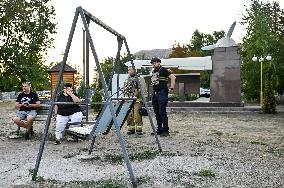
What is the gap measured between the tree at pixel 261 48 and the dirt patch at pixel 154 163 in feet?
59.5

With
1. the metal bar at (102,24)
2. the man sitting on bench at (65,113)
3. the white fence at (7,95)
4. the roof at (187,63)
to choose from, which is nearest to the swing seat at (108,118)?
the man sitting on bench at (65,113)

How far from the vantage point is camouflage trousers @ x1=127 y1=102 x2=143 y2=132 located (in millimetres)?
9341

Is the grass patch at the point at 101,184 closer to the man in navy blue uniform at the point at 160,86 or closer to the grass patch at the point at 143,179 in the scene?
the grass patch at the point at 143,179

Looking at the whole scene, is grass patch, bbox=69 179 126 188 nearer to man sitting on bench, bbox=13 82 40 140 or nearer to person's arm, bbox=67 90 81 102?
person's arm, bbox=67 90 81 102

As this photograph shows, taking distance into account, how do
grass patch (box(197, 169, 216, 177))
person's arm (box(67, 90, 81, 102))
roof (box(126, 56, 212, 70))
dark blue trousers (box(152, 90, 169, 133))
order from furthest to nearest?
roof (box(126, 56, 212, 70))
dark blue trousers (box(152, 90, 169, 133))
person's arm (box(67, 90, 81, 102))
grass patch (box(197, 169, 216, 177))

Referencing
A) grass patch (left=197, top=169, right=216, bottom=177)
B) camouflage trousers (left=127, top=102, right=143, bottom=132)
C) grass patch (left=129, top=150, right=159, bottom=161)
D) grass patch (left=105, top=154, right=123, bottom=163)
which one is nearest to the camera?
grass patch (left=197, top=169, right=216, bottom=177)

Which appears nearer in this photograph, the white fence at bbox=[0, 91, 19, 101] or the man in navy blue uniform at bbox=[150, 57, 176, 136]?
the man in navy blue uniform at bbox=[150, 57, 176, 136]

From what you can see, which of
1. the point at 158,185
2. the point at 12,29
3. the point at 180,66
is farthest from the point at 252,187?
the point at 180,66

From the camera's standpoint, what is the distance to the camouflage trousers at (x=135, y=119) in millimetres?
9341

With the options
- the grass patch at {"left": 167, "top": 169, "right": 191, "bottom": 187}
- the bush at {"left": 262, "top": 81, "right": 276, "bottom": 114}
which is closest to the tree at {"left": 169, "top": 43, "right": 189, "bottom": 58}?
the bush at {"left": 262, "top": 81, "right": 276, "bottom": 114}

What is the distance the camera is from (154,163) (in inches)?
231

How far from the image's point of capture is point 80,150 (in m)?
7.31

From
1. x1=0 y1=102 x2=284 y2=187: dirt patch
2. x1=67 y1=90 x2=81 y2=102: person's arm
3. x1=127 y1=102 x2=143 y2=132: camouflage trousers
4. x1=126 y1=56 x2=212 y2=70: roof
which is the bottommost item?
x1=0 y1=102 x2=284 y2=187: dirt patch

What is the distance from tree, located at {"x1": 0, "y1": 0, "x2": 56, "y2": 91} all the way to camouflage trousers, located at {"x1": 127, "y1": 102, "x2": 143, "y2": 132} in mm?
17178
